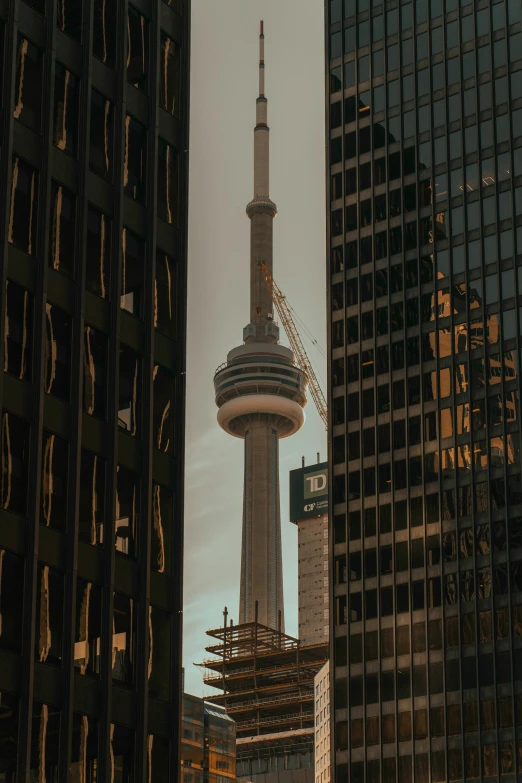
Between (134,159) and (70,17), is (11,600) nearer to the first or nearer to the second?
(134,159)

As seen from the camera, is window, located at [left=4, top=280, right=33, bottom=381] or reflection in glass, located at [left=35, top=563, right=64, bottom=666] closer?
reflection in glass, located at [left=35, top=563, right=64, bottom=666]

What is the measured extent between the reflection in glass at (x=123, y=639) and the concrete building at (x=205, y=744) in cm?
10864

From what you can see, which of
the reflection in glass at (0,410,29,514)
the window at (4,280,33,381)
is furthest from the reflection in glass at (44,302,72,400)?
the reflection in glass at (0,410,29,514)

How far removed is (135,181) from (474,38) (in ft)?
287

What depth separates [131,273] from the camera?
57938 millimetres

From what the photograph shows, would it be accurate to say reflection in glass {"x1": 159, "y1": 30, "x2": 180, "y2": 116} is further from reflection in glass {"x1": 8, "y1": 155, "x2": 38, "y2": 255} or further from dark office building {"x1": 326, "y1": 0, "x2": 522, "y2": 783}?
dark office building {"x1": 326, "y1": 0, "x2": 522, "y2": 783}

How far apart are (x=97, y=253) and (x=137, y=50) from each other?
33.4 ft

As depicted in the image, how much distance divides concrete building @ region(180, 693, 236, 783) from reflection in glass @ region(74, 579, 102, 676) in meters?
111

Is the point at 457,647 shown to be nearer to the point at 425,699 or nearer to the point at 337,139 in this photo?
the point at 425,699

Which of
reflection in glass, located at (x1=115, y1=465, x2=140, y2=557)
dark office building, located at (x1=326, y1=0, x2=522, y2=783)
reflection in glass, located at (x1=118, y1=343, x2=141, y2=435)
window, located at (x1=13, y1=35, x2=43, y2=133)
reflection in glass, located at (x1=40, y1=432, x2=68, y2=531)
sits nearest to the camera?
reflection in glass, located at (x1=40, y1=432, x2=68, y2=531)

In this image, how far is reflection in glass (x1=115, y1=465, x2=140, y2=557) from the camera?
53625 mm

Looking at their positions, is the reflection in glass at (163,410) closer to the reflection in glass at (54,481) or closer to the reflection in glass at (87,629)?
the reflection in glass at (54,481)

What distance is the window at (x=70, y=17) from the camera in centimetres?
5625

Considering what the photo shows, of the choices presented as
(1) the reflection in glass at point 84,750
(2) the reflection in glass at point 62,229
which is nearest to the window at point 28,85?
(2) the reflection in glass at point 62,229
